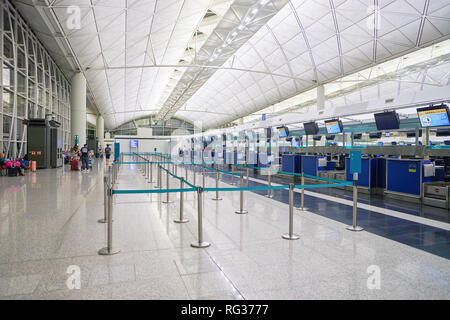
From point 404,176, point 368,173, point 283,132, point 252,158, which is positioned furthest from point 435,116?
point 252,158

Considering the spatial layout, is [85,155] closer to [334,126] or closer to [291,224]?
[334,126]

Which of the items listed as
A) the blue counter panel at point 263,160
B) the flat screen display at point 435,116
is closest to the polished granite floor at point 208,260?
the flat screen display at point 435,116

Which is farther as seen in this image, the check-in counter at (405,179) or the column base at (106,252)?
the check-in counter at (405,179)

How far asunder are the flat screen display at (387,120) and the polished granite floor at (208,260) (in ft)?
21.1

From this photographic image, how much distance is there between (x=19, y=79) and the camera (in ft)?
51.7

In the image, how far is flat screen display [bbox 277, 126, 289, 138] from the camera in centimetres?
1877

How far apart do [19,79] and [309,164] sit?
16373 mm

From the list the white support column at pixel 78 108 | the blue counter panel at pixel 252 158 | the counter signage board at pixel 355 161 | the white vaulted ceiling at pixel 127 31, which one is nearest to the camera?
the counter signage board at pixel 355 161

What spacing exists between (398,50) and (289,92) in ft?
45.4

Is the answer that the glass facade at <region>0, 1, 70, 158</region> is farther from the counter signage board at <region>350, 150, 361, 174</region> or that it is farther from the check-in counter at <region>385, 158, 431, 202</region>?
the check-in counter at <region>385, 158, 431, 202</region>

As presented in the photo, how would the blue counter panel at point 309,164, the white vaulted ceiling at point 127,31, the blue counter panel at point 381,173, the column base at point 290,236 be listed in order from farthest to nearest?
the white vaulted ceiling at point 127,31 < the blue counter panel at point 309,164 < the blue counter panel at point 381,173 < the column base at point 290,236

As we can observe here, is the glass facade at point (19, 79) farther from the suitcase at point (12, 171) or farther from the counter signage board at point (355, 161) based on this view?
the counter signage board at point (355, 161)

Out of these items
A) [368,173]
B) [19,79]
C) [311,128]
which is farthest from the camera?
[311,128]

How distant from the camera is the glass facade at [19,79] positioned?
13804mm
